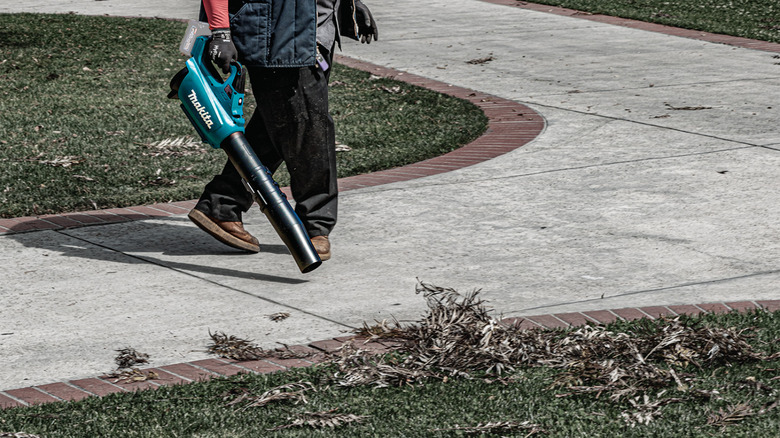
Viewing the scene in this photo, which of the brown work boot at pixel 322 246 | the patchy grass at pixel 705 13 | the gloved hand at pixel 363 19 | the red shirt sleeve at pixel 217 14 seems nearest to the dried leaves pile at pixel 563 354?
the brown work boot at pixel 322 246

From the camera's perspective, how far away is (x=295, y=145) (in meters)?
5.19

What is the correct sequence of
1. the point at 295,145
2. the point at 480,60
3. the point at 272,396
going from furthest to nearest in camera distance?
the point at 480,60 → the point at 295,145 → the point at 272,396

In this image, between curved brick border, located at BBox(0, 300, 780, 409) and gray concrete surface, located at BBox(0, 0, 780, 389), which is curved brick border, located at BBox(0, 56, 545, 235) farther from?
curved brick border, located at BBox(0, 300, 780, 409)

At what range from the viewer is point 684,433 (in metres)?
3.36

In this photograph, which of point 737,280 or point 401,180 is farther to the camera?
point 401,180

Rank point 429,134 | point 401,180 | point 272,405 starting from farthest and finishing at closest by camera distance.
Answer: point 429,134, point 401,180, point 272,405

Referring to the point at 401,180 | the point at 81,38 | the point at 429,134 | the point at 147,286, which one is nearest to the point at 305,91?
the point at 147,286

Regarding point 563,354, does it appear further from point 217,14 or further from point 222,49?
point 217,14

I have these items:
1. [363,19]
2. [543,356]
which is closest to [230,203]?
[363,19]

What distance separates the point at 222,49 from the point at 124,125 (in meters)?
4.14

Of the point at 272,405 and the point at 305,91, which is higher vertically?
the point at 305,91

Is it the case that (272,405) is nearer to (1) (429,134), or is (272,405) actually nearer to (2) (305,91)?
(2) (305,91)

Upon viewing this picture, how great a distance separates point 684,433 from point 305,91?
2509 millimetres

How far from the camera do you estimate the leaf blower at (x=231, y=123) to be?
4930mm
